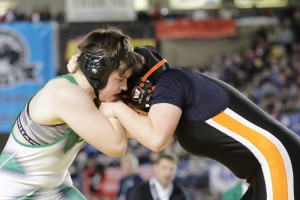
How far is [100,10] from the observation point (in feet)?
40.5

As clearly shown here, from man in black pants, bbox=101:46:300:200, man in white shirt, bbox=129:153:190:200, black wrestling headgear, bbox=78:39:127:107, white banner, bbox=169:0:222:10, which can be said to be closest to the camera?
man in black pants, bbox=101:46:300:200

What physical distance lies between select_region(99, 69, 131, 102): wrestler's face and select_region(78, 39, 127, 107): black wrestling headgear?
25 millimetres

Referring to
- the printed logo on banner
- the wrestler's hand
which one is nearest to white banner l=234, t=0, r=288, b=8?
the printed logo on banner

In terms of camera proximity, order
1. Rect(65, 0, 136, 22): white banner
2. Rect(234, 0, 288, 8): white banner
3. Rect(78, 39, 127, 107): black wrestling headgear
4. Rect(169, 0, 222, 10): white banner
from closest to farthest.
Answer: Rect(78, 39, 127, 107): black wrestling headgear
Rect(65, 0, 136, 22): white banner
Rect(234, 0, 288, 8): white banner
Rect(169, 0, 222, 10): white banner

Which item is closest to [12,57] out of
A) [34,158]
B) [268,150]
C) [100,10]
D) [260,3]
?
[100,10]

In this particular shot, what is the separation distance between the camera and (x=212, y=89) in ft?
13.5

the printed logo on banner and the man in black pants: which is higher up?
the man in black pants

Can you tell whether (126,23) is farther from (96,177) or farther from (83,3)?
(96,177)

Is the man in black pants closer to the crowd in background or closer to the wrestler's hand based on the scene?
the wrestler's hand

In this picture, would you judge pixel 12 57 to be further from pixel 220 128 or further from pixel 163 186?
pixel 220 128

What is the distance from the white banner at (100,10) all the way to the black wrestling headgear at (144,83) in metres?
8.19

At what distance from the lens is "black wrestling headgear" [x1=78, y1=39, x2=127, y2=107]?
4.07 meters

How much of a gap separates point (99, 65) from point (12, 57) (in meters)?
9.30

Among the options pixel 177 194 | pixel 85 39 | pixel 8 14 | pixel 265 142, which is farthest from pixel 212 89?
pixel 8 14
